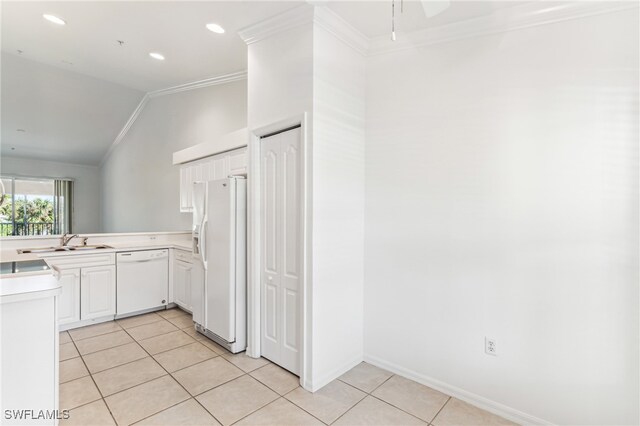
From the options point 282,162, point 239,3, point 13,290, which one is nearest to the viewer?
point 13,290

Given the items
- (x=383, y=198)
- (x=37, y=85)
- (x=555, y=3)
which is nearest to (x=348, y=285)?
(x=383, y=198)

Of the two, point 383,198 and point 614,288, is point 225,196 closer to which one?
point 383,198

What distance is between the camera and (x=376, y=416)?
2070 mm

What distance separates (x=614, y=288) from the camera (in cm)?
183

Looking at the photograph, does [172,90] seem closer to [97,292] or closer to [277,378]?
[97,292]

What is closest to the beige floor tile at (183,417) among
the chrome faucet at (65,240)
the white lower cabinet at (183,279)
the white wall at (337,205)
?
the white wall at (337,205)

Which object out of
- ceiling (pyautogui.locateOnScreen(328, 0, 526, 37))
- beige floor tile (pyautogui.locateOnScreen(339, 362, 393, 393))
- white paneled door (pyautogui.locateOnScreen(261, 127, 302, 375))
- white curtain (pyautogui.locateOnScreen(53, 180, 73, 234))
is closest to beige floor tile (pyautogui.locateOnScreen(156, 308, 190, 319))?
white paneled door (pyautogui.locateOnScreen(261, 127, 302, 375))

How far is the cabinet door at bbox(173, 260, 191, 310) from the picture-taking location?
13.0 ft

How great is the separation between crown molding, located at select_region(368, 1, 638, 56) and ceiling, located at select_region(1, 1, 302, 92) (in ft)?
3.22

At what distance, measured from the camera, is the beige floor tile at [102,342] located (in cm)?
304

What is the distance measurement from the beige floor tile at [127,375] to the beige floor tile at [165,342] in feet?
0.82

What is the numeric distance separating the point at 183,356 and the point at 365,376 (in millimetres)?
1714

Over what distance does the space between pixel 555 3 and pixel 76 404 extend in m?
4.25

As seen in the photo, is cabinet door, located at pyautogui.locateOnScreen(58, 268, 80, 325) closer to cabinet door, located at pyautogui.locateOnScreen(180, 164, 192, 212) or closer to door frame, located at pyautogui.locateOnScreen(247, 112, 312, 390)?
cabinet door, located at pyautogui.locateOnScreen(180, 164, 192, 212)
